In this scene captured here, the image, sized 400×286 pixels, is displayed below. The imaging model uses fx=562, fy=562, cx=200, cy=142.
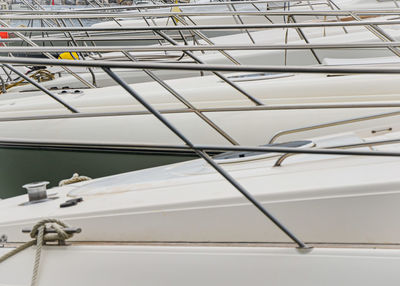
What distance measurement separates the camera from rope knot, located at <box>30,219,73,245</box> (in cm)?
159

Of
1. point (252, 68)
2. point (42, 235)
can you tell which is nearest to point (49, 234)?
point (42, 235)

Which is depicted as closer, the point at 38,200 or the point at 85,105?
the point at 38,200

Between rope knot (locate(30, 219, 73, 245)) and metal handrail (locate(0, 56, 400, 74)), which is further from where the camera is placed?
rope knot (locate(30, 219, 73, 245))

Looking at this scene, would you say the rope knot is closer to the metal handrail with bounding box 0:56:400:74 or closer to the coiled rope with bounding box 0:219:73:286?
the coiled rope with bounding box 0:219:73:286

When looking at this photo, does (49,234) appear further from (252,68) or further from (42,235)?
(252,68)

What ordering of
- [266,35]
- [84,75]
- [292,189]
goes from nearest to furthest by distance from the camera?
[292,189] < [84,75] < [266,35]

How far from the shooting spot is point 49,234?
1.62 metres

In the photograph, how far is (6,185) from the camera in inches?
137

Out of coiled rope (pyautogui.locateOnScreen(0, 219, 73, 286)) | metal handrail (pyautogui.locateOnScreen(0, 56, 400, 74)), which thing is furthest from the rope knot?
metal handrail (pyautogui.locateOnScreen(0, 56, 400, 74))

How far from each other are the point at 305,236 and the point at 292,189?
0.46ft

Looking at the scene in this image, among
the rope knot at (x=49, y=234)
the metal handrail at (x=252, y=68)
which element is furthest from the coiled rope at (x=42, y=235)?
the metal handrail at (x=252, y=68)

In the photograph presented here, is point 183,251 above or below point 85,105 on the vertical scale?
below

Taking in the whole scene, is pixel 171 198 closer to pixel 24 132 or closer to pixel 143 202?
pixel 143 202

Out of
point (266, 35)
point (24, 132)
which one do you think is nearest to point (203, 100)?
point (24, 132)
